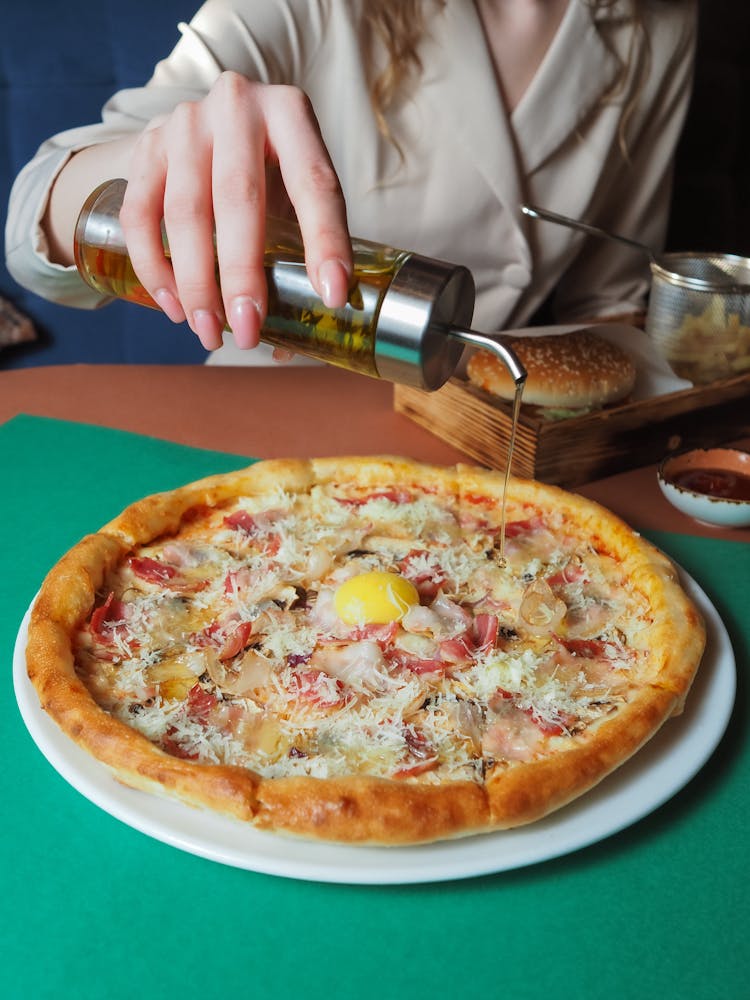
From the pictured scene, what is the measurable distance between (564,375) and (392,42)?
1030 mm

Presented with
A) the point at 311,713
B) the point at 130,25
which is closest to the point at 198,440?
the point at 311,713

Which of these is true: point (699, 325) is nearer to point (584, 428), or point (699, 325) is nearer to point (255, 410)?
point (584, 428)

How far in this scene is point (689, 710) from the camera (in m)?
1.27

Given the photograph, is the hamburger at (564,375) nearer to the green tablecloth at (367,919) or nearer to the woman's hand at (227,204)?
the woman's hand at (227,204)

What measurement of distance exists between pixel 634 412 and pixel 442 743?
41.0 inches

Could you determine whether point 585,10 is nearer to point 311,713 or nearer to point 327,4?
point 327,4

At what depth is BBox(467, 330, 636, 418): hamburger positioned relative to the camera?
206cm

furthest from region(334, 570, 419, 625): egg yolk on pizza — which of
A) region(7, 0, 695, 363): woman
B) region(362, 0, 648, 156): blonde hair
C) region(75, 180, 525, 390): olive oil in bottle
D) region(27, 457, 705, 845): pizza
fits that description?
region(362, 0, 648, 156): blonde hair

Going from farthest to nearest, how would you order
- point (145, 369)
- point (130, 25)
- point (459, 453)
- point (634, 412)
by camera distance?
point (130, 25), point (145, 369), point (459, 453), point (634, 412)

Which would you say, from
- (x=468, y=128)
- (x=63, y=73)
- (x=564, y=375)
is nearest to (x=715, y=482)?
(x=564, y=375)

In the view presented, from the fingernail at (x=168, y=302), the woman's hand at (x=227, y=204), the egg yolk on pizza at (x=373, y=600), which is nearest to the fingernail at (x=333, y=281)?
the woman's hand at (x=227, y=204)

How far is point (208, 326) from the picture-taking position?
3.90ft

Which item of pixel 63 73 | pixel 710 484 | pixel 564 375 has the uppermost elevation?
pixel 63 73

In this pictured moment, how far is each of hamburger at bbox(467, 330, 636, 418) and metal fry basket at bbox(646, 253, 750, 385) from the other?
5.1 inches
